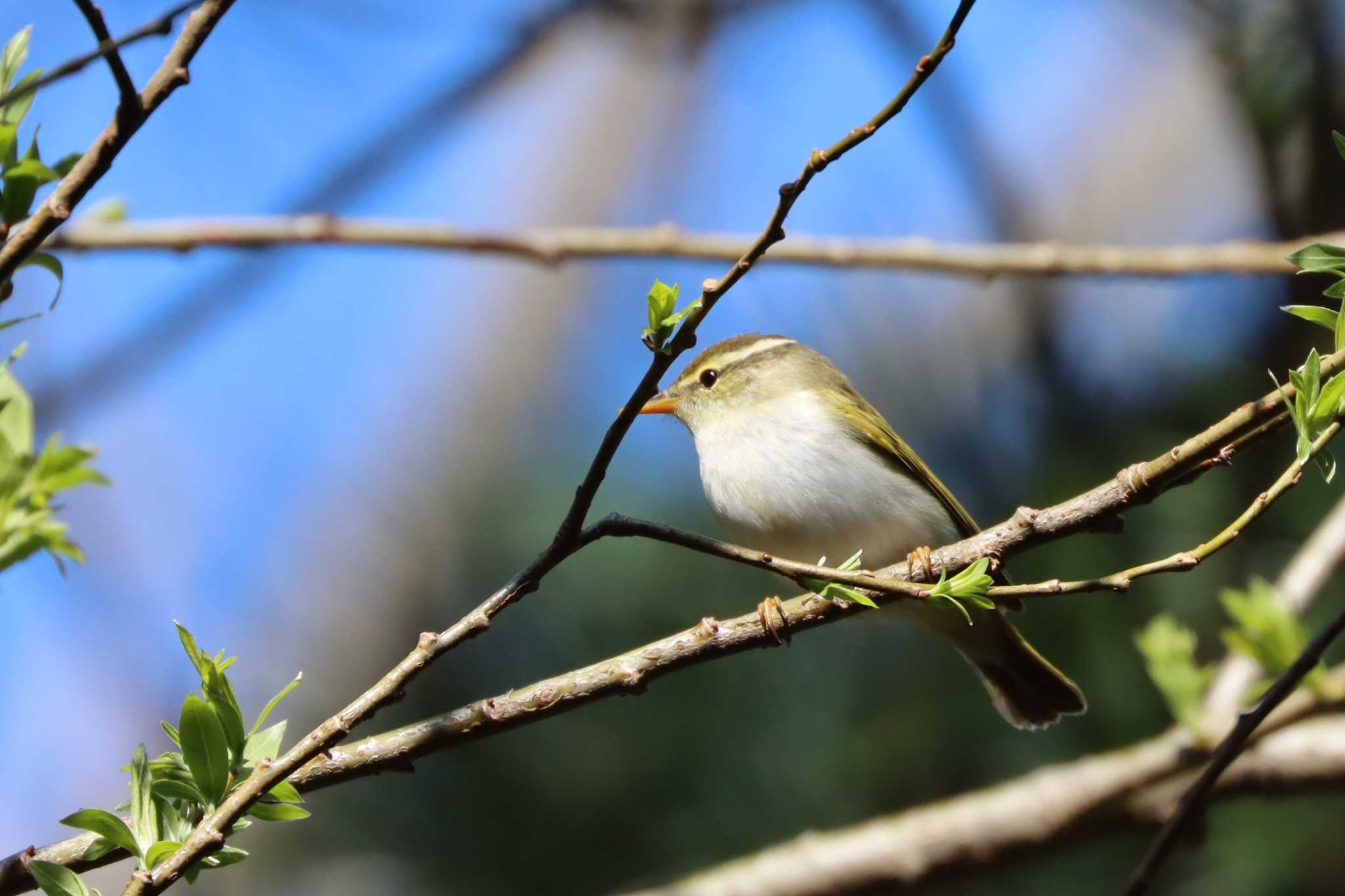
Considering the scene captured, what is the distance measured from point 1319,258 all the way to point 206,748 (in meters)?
1.35

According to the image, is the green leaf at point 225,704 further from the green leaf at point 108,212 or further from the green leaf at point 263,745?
the green leaf at point 108,212

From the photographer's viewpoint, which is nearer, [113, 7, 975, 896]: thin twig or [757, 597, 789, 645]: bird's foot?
[113, 7, 975, 896]: thin twig

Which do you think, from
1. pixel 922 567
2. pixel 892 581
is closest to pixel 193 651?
pixel 892 581

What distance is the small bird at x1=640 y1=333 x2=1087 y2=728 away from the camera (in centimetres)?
302

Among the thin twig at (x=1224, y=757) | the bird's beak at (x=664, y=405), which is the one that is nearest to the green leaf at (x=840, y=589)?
the thin twig at (x=1224, y=757)

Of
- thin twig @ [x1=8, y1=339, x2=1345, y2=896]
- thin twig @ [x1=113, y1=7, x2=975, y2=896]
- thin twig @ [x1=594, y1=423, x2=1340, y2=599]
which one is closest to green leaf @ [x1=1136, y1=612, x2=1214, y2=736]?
thin twig @ [x1=8, y1=339, x2=1345, y2=896]

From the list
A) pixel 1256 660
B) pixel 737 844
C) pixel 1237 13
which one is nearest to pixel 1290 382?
pixel 1256 660

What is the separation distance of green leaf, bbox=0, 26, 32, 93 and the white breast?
2101mm

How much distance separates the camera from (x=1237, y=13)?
167 inches

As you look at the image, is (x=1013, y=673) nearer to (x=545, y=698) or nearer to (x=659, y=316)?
(x=545, y=698)

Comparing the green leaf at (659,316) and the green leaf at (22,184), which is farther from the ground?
the green leaf at (22,184)

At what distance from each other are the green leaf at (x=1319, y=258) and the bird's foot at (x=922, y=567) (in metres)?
0.63

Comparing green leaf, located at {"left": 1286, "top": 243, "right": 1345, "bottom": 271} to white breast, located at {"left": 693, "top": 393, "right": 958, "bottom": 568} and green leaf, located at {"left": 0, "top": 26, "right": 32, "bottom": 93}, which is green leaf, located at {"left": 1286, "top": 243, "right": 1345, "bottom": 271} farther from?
white breast, located at {"left": 693, "top": 393, "right": 958, "bottom": 568}

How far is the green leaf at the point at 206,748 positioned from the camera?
4.03 ft
